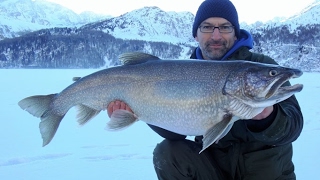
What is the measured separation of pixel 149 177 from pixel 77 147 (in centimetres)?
187

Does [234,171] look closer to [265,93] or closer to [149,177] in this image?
[265,93]

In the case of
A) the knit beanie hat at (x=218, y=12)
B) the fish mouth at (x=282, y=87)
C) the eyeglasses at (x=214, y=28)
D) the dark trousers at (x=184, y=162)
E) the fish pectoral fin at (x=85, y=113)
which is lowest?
the dark trousers at (x=184, y=162)

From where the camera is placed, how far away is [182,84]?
2850mm

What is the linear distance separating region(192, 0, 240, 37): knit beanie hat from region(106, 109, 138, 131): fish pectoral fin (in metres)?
1.40

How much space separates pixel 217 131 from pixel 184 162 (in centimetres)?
86

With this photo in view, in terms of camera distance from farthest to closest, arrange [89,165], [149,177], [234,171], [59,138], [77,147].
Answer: [59,138] < [77,147] < [89,165] < [149,177] < [234,171]

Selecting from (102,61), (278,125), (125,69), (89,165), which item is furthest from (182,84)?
(102,61)

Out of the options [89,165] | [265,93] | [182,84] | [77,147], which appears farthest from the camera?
[77,147]

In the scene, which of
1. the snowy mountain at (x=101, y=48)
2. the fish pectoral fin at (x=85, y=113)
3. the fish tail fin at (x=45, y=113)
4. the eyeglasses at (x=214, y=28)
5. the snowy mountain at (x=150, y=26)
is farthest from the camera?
the snowy mountain at (x=150, y=26)

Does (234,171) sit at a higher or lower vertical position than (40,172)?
higher

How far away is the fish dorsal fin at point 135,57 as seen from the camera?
3102mm

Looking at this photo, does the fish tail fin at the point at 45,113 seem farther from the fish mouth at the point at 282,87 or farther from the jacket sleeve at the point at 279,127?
the fish mouth at the point at 282,87

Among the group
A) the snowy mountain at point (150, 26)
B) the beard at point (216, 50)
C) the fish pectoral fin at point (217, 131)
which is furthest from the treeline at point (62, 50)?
the fish pectoral fin at point (217, 131)

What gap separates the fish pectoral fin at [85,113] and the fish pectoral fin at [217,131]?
127 centimetres
